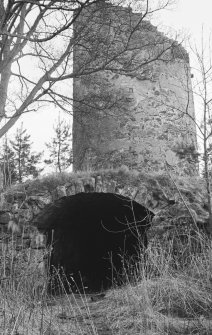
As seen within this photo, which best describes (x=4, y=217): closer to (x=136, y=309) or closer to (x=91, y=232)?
(x=136, y=309)

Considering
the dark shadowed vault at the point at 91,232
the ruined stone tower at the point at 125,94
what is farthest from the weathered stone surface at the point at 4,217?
the ruined stone tower at the point at 125,94

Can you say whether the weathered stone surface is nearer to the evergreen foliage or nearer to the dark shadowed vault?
the dark shadowed vault

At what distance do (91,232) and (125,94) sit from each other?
9.13 feet

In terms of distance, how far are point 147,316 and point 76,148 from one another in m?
4.92

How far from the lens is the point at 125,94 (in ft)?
26.3

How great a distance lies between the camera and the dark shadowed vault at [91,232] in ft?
19.2

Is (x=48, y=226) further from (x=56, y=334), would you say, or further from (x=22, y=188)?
(x=56, y=334)

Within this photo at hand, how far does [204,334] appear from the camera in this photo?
3.00 meters

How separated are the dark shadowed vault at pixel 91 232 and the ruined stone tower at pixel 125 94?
0.99 meters

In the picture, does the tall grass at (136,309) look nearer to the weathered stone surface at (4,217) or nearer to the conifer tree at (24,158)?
the weathered stone surface at (4,217)

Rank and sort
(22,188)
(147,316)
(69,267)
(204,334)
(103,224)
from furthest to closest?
(103,224), (69,267), (22,188), (147,316), (204,334)

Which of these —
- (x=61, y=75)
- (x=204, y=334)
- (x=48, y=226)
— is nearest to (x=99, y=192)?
(x=48, y=226)

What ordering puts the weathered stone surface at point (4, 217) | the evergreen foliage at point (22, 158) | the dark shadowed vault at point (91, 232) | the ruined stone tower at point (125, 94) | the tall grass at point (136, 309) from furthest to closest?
the evergreen foliage at point (22, 158), the ruined stone tower at point (125, 94), the dark shadowed vault at point (91, 232), the weathered stone surface at point (4, 217), the tall grass at point (136, 309)

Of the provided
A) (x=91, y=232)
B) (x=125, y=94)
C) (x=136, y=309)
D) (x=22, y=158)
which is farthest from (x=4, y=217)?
(x=22, y=158)
